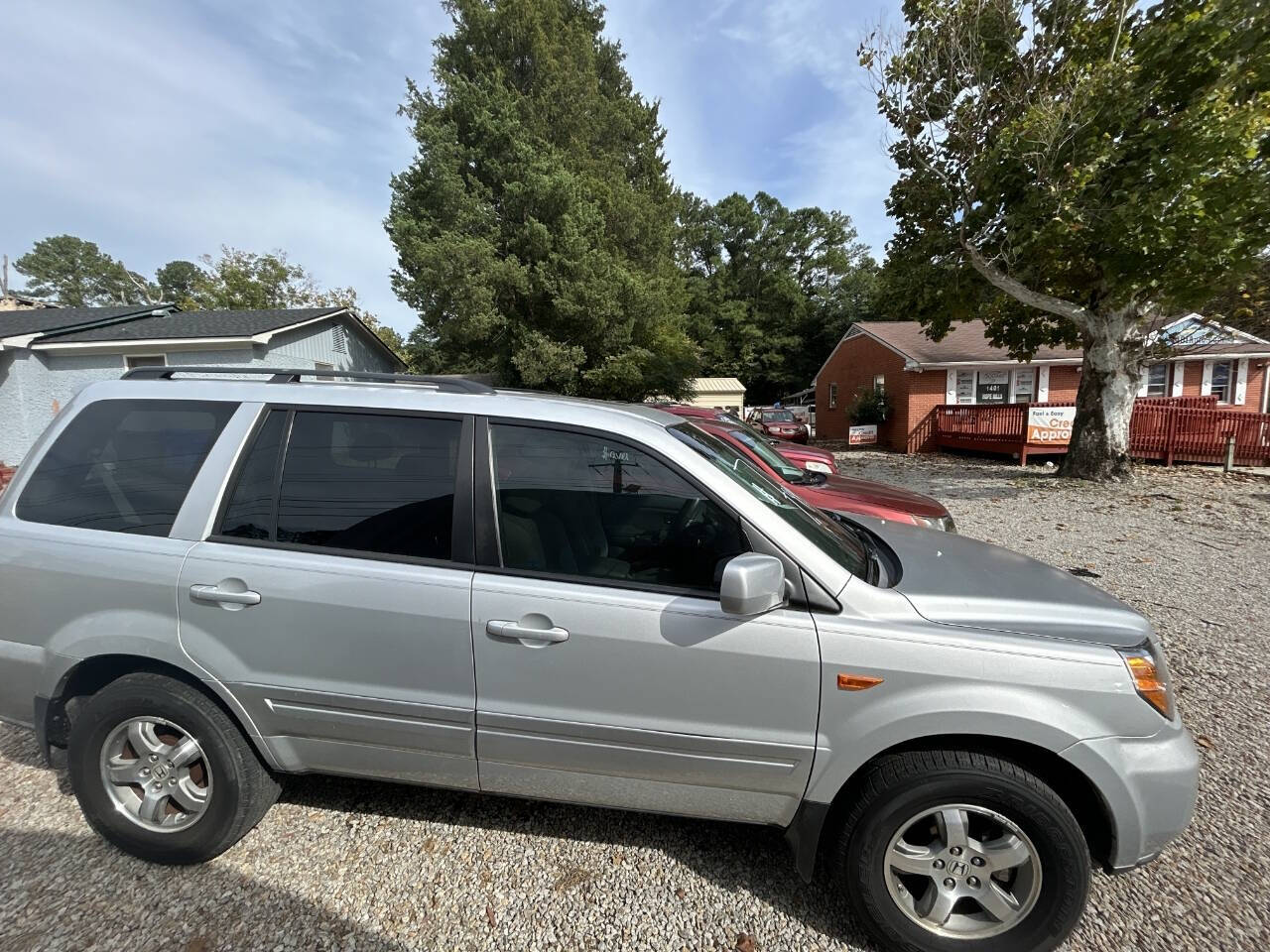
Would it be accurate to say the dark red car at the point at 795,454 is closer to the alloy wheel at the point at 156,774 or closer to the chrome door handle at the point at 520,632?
the chrome door handle at the point at 520,632

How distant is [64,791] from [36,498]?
1.47m

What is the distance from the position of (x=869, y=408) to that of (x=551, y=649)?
21.1 meters

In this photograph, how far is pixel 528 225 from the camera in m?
17.5

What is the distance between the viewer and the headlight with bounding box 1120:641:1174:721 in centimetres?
179

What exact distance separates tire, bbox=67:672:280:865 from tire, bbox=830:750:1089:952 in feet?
7.50

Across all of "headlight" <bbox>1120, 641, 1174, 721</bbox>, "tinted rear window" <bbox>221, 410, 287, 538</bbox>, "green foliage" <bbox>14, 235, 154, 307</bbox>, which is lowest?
"headlight" <bbox>1120, 641, 1174, 721</bbox>

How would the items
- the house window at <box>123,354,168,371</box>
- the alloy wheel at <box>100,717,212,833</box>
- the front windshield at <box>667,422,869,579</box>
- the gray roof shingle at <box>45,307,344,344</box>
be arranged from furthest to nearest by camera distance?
the house window at <box>123,354,168,371</box>
the gray roof shingle at <box>45,307,344,344</box>
the alloy wheel at <box>100,717,212,833</box>
the front windshield at <box>667,422,869,579</box>

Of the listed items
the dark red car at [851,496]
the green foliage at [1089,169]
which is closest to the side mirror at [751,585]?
the dark red car at [851,496]

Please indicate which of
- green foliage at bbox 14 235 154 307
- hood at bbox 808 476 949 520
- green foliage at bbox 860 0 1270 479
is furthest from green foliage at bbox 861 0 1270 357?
green foliage at bbox 14 235 154 307

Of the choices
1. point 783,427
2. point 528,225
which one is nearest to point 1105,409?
point 783,427

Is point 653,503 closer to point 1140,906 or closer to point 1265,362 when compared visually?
point 1140,906

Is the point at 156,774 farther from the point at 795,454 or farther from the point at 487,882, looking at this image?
the point at 795,454

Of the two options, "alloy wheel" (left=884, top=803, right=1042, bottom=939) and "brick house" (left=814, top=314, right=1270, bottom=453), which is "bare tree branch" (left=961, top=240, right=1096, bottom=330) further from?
"alloy wheel" (left=884, top=803, right=1042, bottom=939)

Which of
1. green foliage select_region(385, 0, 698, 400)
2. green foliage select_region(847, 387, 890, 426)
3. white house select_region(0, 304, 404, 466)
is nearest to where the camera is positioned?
white house select_region(0, 304, 404, 466)
